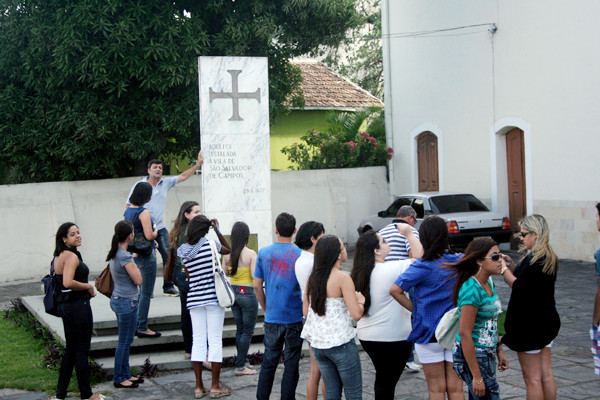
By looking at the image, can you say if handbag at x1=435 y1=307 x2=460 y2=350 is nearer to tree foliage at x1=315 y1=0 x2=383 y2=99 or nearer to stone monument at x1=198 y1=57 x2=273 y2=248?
stone monument at x1=198 y1=57 x2=273 y2=248

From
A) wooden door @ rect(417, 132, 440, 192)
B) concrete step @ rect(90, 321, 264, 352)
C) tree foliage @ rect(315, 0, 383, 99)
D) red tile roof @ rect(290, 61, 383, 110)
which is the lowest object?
concrete step @ rect(90, 321, 264, 352)

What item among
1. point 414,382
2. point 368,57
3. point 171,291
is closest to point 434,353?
point 414,382

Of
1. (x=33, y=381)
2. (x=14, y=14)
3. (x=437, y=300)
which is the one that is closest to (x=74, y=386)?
(x=33, y=381)

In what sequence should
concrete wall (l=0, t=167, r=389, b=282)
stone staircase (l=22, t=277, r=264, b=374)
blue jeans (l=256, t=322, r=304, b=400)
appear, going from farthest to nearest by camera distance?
concrete wall (l=0, t=167, r=389, b=282), stone staircase (l=22, t=277, r=264, b=374), blue jeans (l=256, t=322, r=304, b=400)

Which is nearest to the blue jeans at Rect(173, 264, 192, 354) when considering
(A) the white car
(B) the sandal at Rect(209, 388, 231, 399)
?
(B) the sandal at Rect(209, 388, 231, 399)

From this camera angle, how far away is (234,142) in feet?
34.5

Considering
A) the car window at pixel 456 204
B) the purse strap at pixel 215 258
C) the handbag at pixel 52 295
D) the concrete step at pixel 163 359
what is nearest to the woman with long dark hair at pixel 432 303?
→ the purse strap at pixel 215 258

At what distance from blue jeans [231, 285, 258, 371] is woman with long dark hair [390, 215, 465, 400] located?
2.32m

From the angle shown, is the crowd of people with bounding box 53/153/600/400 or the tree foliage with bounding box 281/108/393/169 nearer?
the crowd of people with bounding box 53/153/600/400

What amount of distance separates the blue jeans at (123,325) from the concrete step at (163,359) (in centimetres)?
53

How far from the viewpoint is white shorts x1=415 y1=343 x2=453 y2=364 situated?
17.1ft

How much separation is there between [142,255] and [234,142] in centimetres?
279

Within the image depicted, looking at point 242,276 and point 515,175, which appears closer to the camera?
point 242,276

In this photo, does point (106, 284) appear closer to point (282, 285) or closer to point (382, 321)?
point (282, 285)
